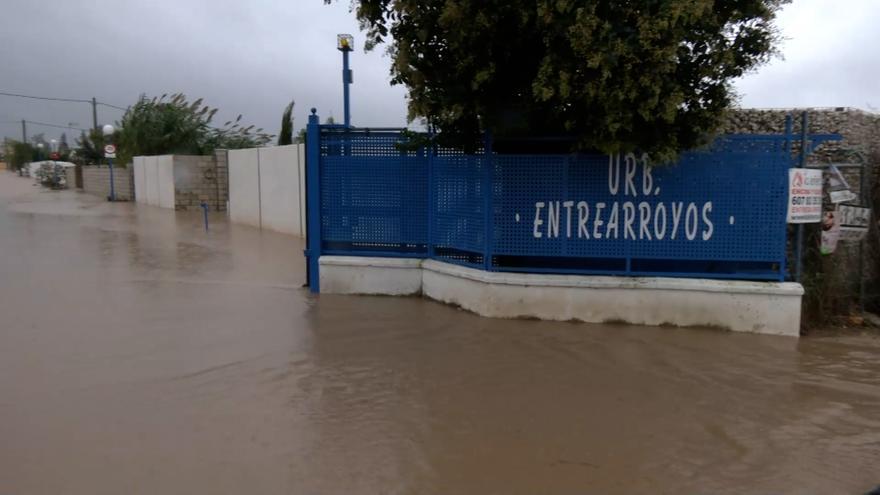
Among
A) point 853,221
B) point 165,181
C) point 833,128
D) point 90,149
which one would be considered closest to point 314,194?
point 833,128

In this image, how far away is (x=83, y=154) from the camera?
4450 cm

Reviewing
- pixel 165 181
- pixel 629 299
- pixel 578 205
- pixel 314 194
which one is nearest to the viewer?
pixel 629 299

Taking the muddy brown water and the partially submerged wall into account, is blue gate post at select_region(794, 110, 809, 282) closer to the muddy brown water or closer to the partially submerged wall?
the muddy brown water

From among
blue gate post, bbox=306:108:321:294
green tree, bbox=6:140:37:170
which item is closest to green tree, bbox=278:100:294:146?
blue gate post, bbox=306:108:321:294

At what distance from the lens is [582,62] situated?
5.96 meters

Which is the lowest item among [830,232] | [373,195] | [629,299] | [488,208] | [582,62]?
[629,299]

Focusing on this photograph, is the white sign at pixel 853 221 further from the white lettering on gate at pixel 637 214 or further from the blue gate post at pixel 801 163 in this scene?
the white lettering on gate at pixel 637 214

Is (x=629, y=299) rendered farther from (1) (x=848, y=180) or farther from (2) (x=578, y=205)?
(1) (x=848, y=180)

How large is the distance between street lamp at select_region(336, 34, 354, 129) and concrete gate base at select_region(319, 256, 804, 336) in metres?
3.62

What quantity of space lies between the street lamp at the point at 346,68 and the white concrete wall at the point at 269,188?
3.75m

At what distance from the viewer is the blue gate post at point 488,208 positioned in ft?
24.0

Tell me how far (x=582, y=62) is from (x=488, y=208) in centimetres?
202

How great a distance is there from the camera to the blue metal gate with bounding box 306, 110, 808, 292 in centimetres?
691

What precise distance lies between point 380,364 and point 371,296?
2.54 metres
